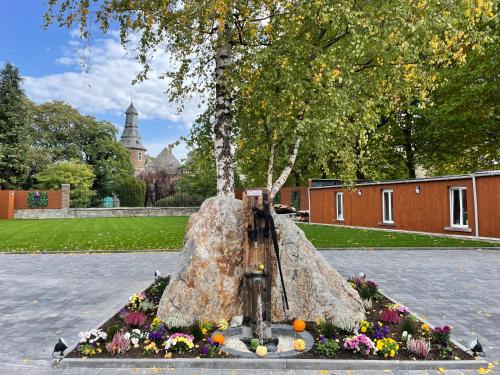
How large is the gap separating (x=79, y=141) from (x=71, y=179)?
44.8ft

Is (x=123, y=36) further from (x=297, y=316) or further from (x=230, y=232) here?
(x=297, y=316)

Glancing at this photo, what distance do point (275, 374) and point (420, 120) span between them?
27.6 meters

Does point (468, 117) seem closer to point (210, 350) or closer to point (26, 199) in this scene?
point (210, 350)

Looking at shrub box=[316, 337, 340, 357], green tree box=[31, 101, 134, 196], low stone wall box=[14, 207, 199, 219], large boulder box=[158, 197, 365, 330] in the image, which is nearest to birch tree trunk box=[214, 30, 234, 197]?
large boulder box=[158, 197, 365, 330]

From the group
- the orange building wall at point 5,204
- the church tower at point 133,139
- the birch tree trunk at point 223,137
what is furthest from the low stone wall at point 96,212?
the church tower at point 133,139

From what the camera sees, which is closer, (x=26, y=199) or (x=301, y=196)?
(x=301, y=196)

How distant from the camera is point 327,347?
5047 millimetres

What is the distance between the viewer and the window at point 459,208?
18.2 metres

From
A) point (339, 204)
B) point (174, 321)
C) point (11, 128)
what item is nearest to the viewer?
point (174, 321)

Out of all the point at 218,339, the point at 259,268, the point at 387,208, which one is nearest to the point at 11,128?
the point at 387,208

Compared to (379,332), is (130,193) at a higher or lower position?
higher

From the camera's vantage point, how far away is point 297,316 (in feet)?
20.4

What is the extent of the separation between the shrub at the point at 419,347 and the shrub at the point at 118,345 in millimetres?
3573

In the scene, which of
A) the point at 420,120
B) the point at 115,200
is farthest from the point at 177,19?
the point at 115,200
